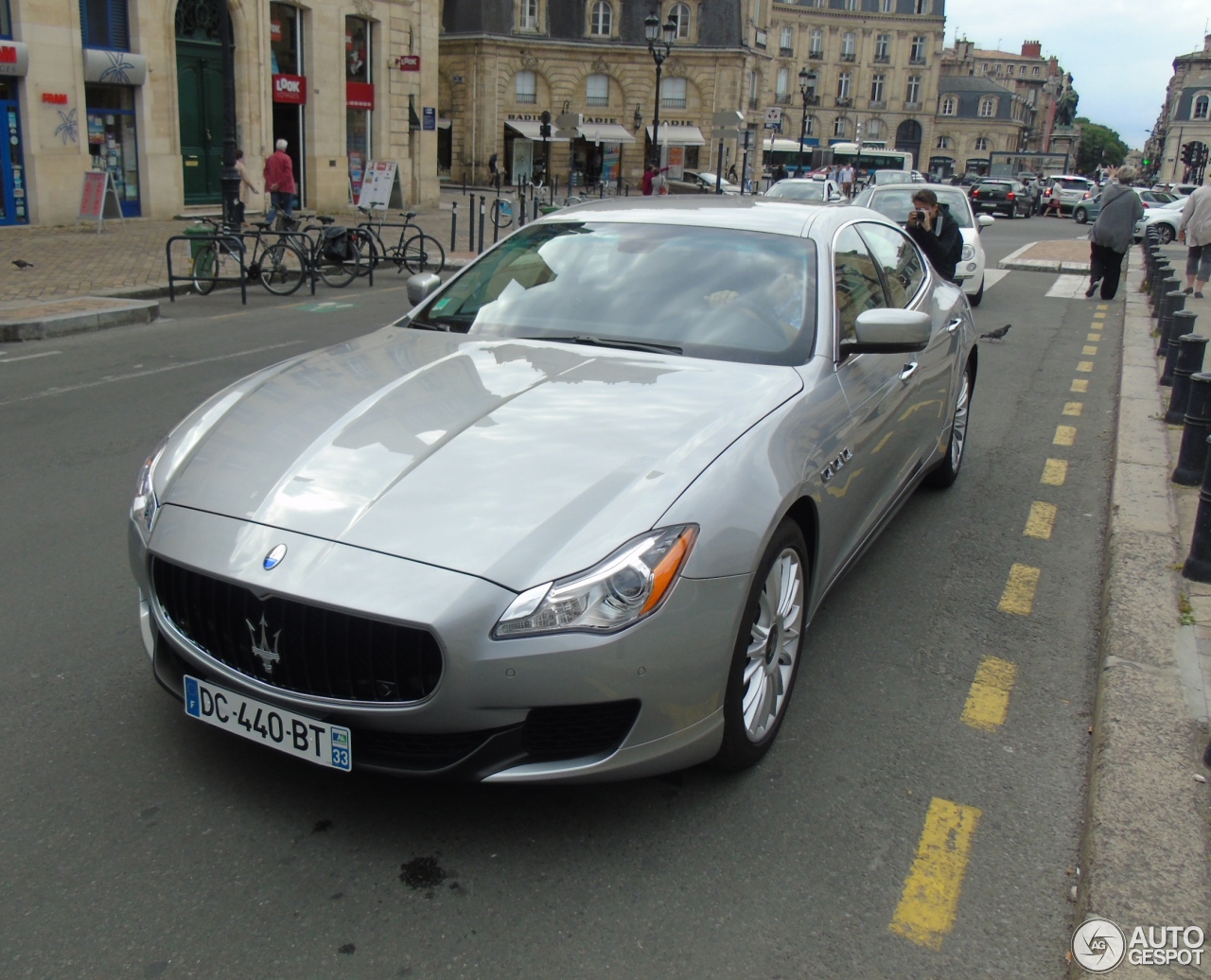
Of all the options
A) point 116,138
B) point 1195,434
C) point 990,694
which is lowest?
point 990,694

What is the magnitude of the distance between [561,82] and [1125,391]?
6101cm

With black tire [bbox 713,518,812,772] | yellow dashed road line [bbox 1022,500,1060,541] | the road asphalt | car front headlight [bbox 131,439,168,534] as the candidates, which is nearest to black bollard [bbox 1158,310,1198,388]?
yellow dashed road line [bbox 1022,500,1060,541]

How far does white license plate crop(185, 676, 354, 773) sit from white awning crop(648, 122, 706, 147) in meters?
67.8

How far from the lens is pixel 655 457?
313 cm

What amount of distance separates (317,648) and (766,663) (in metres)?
1.34

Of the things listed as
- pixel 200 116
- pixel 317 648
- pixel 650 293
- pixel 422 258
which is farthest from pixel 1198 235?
pixel 200 116

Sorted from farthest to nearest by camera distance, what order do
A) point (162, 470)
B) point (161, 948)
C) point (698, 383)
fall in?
point (698, 383) → point (162, 470) → point (161, 948)

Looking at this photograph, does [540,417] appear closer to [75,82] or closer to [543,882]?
[543,882]

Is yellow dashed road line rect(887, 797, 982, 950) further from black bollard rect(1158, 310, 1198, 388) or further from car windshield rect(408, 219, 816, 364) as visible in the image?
black bollard rect(1158, 310, 1198, 388)

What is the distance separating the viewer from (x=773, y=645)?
340 cm

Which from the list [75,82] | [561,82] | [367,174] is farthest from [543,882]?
[561,82]

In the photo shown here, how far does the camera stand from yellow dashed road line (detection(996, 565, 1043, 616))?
486cm

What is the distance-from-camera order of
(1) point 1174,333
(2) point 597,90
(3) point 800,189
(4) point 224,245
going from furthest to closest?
(2) point 597,90, (3) point 800,189, (4) point 224,245, (1) point 1174,333
